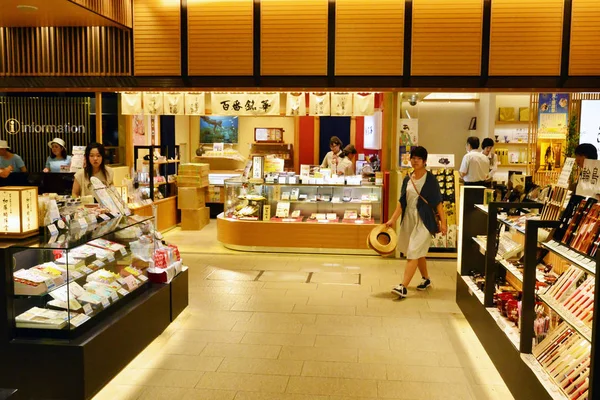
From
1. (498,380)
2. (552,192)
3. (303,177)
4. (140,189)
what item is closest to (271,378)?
(498,380)

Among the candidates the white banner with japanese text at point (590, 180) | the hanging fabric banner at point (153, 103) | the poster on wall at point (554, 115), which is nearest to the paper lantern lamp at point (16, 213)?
the white banner with japanese text at point (590, 180)

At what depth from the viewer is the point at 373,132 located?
1223cm

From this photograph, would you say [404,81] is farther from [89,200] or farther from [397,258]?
[89,200]

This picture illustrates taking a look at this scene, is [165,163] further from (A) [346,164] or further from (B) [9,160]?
(A) [346,164]

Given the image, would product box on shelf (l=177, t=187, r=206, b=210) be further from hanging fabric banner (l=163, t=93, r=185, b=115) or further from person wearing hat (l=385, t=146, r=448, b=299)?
person wearing hat (l=385, t=146, r=448, b=299)

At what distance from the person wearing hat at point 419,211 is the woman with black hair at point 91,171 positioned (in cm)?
340

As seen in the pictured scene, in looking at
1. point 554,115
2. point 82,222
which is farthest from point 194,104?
point 554,115

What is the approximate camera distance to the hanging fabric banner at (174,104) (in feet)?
32.0

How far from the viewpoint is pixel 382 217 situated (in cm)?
905

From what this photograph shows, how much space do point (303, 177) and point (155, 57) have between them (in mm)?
2961

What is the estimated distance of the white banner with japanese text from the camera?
388 centimetres

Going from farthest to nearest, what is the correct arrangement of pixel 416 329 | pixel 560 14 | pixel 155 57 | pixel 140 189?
pixel 140 189
pixel 155 57
pixel 560 14
pixel 416 329

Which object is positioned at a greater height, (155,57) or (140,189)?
(155,57)

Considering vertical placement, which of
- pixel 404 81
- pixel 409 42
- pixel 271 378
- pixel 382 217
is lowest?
pixel 271 378
